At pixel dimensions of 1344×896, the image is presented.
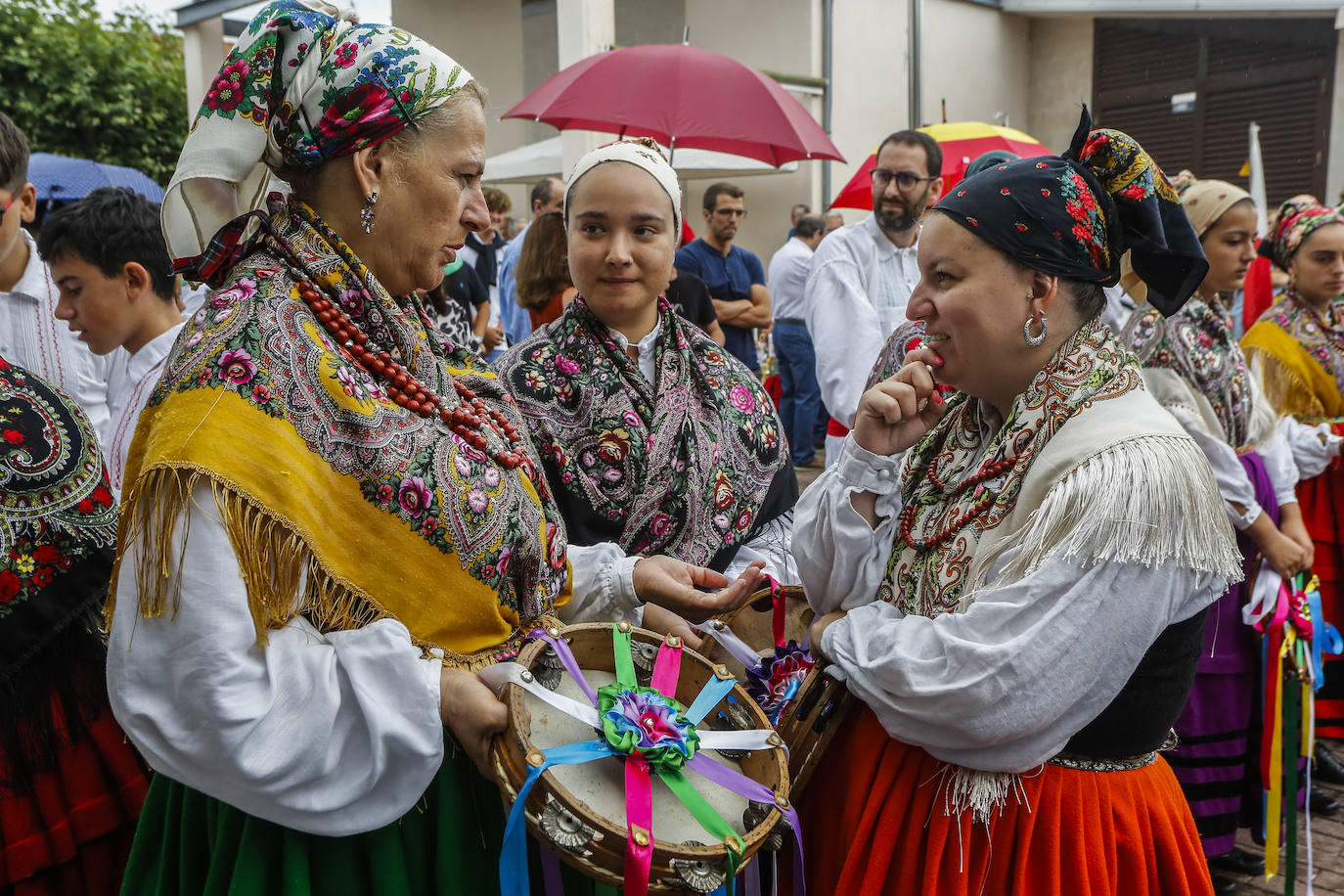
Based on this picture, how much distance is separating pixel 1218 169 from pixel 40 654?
1399cm

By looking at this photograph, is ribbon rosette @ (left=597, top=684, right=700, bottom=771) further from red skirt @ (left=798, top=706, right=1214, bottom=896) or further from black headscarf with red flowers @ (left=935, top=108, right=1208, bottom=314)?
black headscarf with red flowers @ (left=935, top=108, right=1208, bottom=314)

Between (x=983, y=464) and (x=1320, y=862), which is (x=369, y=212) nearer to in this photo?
(x=983, y=464)

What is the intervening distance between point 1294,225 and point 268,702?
503 cm

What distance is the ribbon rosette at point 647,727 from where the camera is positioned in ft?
5.16

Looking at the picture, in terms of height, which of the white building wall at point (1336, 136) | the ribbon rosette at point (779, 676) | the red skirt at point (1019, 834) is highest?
the white building wall at point (1336, 136)

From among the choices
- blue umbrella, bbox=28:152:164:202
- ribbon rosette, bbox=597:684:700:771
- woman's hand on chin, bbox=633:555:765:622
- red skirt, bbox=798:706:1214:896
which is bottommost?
red skirt, bbox=798:706:1214:896

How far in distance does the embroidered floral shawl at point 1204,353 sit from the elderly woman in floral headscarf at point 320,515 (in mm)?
2689

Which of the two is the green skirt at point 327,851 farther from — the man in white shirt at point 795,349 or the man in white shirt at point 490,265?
the man in white shirt at point 795,349

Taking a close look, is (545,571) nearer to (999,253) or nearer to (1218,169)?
(999,253)

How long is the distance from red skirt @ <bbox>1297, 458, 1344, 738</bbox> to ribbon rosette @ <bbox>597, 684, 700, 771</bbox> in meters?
4.22

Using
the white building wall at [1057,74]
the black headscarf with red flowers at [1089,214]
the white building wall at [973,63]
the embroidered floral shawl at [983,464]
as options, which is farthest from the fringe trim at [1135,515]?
the white building wall at [1057,74]

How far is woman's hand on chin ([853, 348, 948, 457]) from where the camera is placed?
6.54ft

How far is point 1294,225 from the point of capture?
4.82 meters

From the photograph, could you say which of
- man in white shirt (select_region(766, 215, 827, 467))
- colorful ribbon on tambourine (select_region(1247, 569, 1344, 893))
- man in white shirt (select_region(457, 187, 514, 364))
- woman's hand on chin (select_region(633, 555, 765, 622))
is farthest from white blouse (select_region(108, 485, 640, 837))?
man in white shirt (select_region(766, 215, 827, 467))
